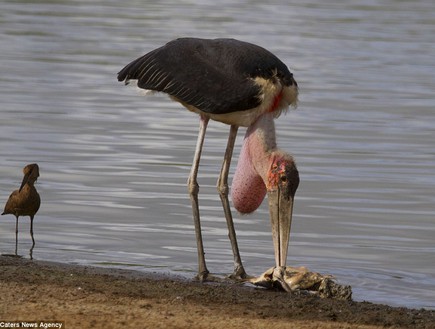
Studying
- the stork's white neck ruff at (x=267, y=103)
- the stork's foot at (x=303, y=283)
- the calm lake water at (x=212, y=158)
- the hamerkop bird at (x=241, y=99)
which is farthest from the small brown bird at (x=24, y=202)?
the stork's foot at (x=303, y=283)

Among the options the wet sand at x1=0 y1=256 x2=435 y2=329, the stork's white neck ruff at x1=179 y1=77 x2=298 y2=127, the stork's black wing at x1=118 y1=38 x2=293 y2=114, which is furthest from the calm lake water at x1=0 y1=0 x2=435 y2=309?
the stork's white neck ruff at x1=179 y1=77 x2=298 y2=127

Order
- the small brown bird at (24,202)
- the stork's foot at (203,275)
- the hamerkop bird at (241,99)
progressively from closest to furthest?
the hamerkop bird at (241,99), the stork's foot at (203,275), the small brown bird at (24,202)

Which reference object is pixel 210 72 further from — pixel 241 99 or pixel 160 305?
pixel 160 305

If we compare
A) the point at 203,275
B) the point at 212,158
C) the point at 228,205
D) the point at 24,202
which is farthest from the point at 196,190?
the point at 212,158

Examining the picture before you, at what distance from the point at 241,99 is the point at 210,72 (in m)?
0.39

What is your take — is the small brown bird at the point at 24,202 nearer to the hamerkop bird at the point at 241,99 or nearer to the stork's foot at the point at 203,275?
the hamerkop bird at the point at 241,99

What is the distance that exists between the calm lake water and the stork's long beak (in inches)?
29.6

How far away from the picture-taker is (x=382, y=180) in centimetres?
1395

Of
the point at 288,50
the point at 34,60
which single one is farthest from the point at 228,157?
the point at 288,50

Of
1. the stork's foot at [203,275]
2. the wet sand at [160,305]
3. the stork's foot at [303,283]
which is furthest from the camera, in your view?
the stork's foot at [203,275]

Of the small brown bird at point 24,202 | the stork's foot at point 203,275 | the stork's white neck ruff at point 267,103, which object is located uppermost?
the stork's white neck ruff at point 267,103

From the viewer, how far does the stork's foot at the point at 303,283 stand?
30.0 ft

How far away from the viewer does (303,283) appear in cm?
928

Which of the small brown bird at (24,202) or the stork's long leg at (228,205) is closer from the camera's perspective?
the stork's long leg at (228,205)
